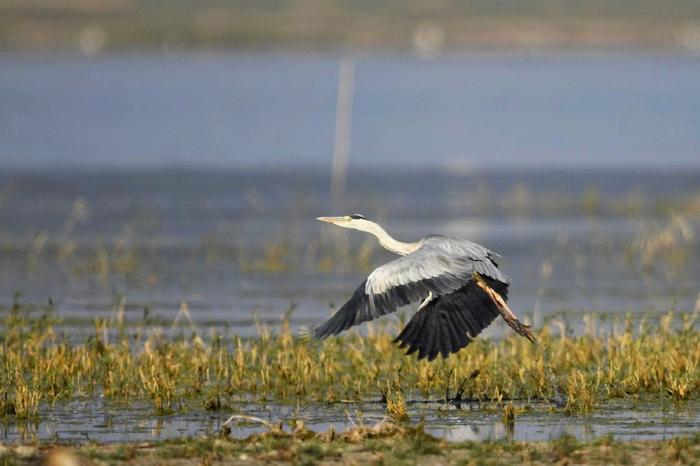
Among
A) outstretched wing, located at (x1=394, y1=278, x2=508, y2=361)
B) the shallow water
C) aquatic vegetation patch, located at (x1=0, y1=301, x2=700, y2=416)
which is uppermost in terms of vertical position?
outstretched wing, located at (x1=394, y1=278, x2=508, y2=361)

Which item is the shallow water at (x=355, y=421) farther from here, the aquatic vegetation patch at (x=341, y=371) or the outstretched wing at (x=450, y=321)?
the outstretched wing at (x=450, y=321)

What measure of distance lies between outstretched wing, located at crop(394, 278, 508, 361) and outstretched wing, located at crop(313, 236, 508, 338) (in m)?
0.26

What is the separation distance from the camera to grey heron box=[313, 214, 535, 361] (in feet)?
31.4

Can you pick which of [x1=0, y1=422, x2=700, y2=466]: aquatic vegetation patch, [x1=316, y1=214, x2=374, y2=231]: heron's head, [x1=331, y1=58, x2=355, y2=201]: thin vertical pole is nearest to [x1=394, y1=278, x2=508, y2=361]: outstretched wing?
[x1=316, y1=214, x2=374, y2=231]: heron's head

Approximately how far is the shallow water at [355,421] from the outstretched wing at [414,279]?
591mm

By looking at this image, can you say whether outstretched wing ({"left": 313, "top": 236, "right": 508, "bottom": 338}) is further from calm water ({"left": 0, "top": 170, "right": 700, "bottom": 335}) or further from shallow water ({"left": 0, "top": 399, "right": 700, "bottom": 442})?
calm water ({"left": 0, "top": 170, "right": 700, "bottom": 335})

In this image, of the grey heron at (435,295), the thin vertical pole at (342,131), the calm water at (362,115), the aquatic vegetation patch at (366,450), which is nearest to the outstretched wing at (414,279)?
the grey heron at (435,295)

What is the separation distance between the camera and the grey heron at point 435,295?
957 cm

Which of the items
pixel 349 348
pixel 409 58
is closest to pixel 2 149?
pixel 349 348

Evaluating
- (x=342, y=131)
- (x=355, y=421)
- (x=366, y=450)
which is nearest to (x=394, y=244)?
(x=355, y=421)

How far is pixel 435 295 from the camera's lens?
10.1 m

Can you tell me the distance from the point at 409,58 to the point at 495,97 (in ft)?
148

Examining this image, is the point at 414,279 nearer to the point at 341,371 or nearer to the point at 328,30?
the point at 341,371

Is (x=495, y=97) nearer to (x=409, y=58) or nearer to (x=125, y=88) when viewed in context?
(x=125, y=88)
